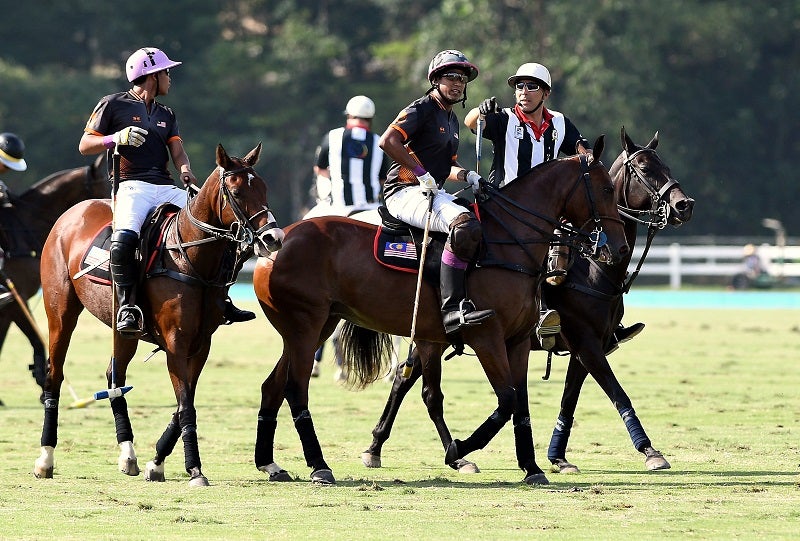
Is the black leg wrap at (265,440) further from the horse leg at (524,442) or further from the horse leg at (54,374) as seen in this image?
the horse leg at (524,442)

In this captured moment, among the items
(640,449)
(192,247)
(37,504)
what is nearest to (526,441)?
A: (640,449)

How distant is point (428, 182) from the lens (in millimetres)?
9062

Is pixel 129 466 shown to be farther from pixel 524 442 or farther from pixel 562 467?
pixel 562 467

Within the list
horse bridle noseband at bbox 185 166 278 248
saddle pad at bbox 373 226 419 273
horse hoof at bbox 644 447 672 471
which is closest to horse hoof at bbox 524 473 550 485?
horse hoof at bbox 644 447 672 471

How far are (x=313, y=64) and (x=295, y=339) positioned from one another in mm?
38963

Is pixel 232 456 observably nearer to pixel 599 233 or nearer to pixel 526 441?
pixel 526 441

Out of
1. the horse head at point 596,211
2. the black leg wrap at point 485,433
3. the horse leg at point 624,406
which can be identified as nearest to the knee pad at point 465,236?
the horse head at point 596,211

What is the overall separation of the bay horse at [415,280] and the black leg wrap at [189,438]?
0.55 m

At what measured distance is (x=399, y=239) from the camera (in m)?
9.46

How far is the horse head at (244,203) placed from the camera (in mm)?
8609

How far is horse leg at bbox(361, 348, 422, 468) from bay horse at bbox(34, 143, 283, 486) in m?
1.35

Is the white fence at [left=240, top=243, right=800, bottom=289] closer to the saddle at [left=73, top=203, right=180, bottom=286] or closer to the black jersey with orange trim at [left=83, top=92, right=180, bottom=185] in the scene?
the black jersey with orange trim at [left=83, top=92, right=180, bottom=185]

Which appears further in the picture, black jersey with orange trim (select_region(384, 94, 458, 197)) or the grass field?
black jersey with orange trim (select_region(384, 94, 458, 197))

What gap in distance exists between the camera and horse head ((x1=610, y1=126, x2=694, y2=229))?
10.1m
